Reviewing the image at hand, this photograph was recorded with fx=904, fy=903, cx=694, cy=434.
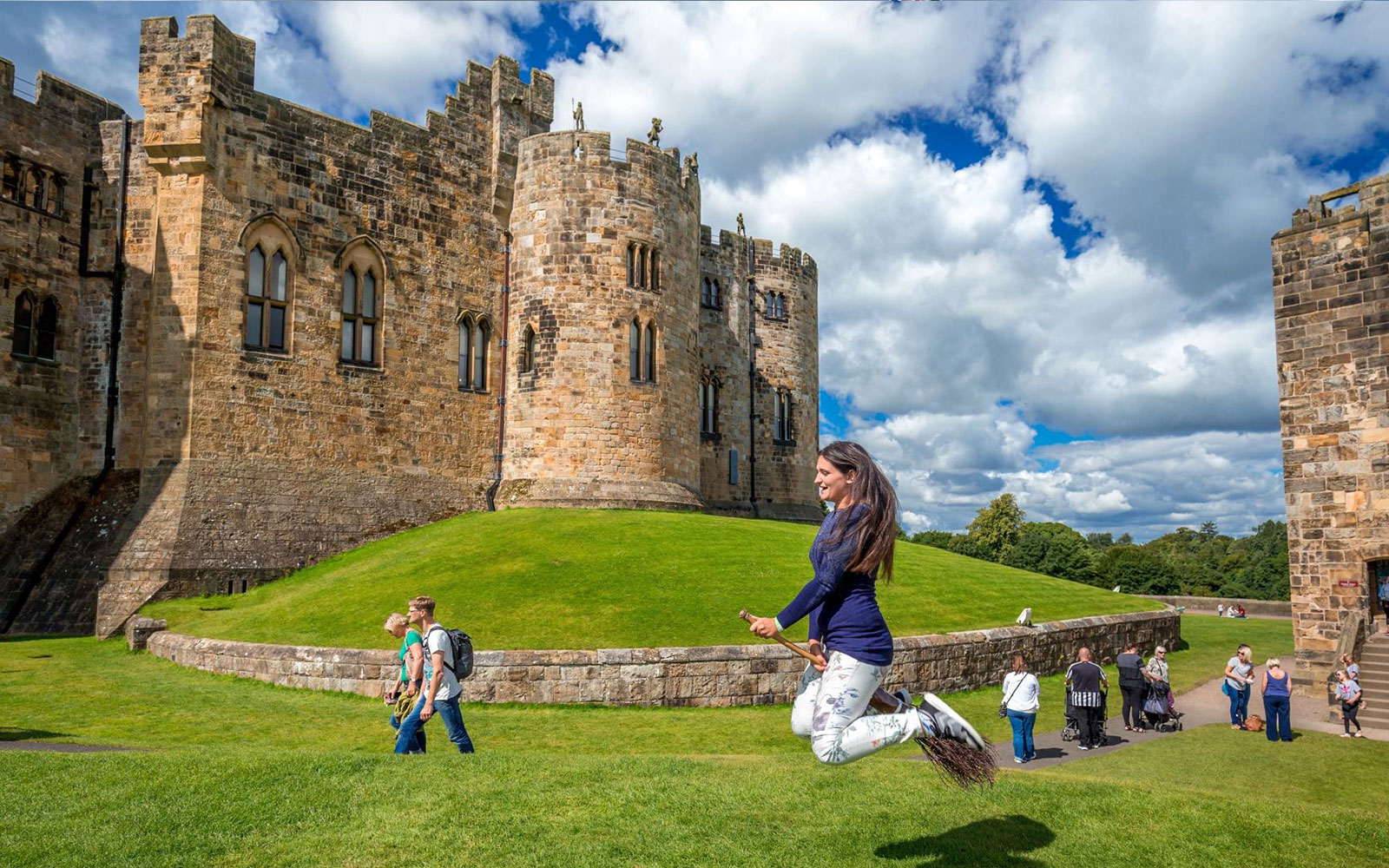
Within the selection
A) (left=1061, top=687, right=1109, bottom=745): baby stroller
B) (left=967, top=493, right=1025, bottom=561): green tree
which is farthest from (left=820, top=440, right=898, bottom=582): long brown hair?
(left=967, top=493, right=1025, bottom=561): green tree

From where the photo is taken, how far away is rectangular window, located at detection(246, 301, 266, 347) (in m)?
24.7

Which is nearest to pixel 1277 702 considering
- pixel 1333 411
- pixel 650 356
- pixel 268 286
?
pixel 1333 411

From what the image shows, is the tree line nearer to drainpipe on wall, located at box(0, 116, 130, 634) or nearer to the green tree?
the green tree

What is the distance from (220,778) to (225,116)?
22.1m

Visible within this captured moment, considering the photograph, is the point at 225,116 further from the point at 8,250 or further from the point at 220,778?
the point at 220,778

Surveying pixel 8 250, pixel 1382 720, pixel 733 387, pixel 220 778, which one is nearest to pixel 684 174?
pixel 733 387

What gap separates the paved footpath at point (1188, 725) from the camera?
12.9 metres

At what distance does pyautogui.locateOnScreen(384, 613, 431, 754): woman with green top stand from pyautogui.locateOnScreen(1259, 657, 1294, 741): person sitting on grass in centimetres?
1315

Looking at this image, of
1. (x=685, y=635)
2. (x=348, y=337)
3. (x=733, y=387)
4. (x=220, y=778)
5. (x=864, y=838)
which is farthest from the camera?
(x=733, y=387)

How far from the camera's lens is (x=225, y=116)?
79.3 ft

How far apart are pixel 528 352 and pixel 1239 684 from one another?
70.3 feet

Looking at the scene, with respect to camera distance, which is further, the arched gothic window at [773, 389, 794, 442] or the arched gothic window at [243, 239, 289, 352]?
the arched gothic window at [773, 389, 794, 442]

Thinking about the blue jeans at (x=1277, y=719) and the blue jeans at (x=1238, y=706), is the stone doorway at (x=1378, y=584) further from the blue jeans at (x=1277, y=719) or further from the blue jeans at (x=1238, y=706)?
the blue jeans at (x=1277, y=719)

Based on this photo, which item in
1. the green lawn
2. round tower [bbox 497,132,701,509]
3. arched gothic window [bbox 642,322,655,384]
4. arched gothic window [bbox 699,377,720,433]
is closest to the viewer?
the green lawn
